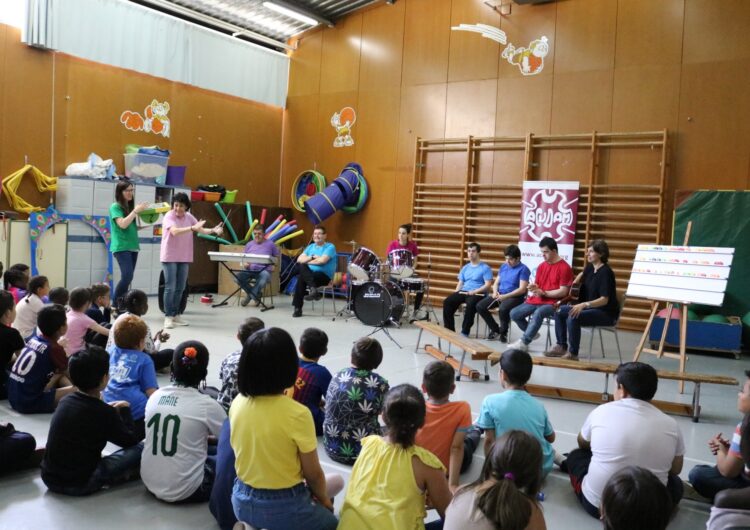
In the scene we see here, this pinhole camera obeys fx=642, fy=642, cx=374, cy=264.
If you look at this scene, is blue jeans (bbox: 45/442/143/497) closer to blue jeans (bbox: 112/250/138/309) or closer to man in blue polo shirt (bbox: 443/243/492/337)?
blue jeans (bbox: 112/250/138/309)

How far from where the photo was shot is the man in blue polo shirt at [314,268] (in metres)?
8.14

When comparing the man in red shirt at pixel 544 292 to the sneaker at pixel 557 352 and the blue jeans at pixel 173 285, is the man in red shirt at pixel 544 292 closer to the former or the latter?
the sneaker at pixel 557 352

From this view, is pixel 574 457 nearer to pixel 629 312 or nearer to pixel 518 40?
pixel 629 312

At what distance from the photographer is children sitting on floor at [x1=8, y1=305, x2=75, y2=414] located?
3561mm

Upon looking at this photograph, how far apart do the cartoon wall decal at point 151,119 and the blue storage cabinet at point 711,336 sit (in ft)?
24.6

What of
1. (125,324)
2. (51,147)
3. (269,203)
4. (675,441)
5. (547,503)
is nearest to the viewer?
(675,441)

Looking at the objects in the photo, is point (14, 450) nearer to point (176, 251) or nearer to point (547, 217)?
point (176, 251)

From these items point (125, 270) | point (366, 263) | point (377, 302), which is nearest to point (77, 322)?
point (125, 270)

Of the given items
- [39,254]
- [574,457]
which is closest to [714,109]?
[574,457]

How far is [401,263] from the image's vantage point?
7.79 meters

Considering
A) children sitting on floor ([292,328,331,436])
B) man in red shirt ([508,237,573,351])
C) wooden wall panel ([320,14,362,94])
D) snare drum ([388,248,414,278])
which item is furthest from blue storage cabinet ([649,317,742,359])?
wooden wall panel ([320,14,362,94])

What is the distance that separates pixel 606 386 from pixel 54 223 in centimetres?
669

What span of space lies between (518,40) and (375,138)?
2.69 meters

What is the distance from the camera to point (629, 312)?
814 centimetres
